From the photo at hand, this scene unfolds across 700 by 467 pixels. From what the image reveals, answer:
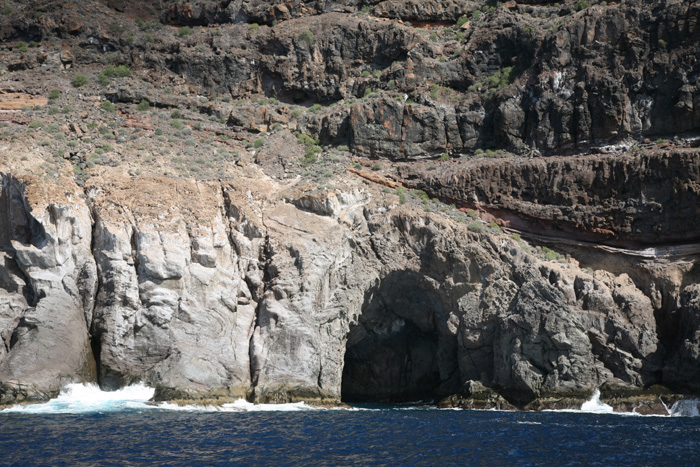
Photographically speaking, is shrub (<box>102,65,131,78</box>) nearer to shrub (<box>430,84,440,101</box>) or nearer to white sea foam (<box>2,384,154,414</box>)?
shrub (<box>430,84,440,101</box>)

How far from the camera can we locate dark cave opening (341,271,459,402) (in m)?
38.6

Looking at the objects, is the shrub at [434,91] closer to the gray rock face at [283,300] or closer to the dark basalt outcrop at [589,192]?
the dark basalt outcrop at [589,192]

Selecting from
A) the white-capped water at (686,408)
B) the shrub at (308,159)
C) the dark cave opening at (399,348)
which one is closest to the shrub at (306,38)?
the shrub at (308,159)

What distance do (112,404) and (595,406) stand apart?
2219cm

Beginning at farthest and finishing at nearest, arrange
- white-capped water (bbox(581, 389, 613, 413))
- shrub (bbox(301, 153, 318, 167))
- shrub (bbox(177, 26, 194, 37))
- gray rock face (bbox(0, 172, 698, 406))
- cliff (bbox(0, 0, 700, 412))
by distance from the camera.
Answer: shrub (bbox(177, 26, 194, 37)), shrub (bbox(301, 153, 318, 167)), cliff (bbox(0, 0, 700, 412)), white-capped water (bbox(581, 389, 613, 413)), gray rock face (bbox(0, 172, 698, 406))

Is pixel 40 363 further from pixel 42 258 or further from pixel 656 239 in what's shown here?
pixel 656 239

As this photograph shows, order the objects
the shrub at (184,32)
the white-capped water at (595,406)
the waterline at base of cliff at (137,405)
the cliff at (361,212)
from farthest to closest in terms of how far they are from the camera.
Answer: the shrub at (184,32), the cliff at (361,212), the white-capped water at (595,406), the waterline at base of cliff at (137,405)

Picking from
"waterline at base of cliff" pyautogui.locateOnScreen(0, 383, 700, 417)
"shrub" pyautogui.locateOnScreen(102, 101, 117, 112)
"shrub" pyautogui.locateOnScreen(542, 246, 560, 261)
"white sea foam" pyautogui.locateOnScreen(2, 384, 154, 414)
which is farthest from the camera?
"shrub" pyautogui.locateOnScreen(102, 101, 117, 112)

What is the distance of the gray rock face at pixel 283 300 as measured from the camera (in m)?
31.8

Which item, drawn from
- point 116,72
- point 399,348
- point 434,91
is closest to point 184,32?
point 116,72

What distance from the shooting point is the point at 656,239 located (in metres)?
38.0

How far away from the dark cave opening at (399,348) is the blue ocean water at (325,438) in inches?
350

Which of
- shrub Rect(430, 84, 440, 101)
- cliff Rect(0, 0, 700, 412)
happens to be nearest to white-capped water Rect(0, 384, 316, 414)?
cliff Rect(0, 0, 700, 412)

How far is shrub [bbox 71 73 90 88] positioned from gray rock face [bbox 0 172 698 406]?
16.6 meters
